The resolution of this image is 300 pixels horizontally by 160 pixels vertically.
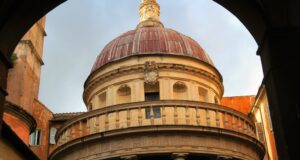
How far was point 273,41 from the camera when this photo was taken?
7.49 m

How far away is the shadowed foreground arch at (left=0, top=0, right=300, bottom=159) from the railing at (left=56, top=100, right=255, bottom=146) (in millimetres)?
14120

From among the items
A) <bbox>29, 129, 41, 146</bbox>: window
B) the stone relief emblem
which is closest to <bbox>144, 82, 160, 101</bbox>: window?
the stone relief emblem

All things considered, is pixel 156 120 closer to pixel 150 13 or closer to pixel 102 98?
pixel 102 98

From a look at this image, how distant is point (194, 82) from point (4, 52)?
2101 centimetres

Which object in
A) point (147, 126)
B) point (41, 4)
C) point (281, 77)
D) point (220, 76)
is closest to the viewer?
point (281, 77)

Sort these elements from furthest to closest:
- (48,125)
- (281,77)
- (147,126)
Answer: (48,125) < (147,126) < (281,77)

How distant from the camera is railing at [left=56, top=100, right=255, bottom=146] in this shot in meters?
22.4

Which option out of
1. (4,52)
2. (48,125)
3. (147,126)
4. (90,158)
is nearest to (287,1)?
(4,52)

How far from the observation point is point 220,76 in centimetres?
3028

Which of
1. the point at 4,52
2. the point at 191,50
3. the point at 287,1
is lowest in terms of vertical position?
the point at 4,52

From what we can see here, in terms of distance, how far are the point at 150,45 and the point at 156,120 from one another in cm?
730

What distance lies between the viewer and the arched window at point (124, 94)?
91.1 feet

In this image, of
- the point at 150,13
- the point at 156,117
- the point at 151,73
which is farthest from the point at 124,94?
the point at 150,13

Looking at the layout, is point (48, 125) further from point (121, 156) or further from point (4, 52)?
point (4, 52)
